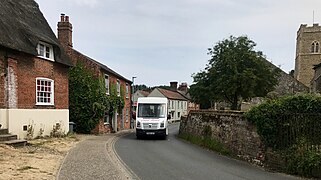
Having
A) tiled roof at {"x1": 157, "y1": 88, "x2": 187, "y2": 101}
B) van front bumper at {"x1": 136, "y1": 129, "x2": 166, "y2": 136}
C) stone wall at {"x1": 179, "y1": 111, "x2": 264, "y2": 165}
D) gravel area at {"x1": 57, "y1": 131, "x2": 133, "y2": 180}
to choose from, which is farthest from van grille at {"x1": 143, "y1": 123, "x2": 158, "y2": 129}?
tiled roof at {"x1": 157, "y1": 88, "x2": 187, "y2": 101}

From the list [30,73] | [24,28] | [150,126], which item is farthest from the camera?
[150,126]

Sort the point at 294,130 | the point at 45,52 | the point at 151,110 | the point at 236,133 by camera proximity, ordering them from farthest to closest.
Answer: the point at 151,110 < the point at 45,52 < the point at 236,133 < the point at 294,130

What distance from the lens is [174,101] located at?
77375 mm

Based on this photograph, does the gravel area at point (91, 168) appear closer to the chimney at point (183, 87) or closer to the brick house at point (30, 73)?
the brick house at point (30, 73)

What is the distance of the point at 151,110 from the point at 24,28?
409 inches

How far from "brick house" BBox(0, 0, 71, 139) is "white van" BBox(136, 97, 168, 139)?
5.27m

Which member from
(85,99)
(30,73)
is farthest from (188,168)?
(85,99)

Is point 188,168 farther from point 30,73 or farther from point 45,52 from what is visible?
point 45,52

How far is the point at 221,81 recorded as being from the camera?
2944 cm

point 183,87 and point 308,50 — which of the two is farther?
point 183,87

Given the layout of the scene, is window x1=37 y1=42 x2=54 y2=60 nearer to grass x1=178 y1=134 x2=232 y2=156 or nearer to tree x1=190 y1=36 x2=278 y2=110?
grass x1=178 y1=134 x2=232 y2=156

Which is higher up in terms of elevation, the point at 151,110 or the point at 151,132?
the point at 151,110

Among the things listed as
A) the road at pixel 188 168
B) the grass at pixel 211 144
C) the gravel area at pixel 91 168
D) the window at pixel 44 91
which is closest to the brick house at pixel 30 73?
the window at pixel 44 91

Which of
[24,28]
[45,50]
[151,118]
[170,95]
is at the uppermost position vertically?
[24,28]
